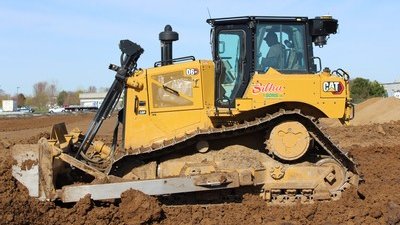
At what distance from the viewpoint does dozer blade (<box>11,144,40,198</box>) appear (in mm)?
9297

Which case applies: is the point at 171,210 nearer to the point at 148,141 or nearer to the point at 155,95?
the point at 148,141

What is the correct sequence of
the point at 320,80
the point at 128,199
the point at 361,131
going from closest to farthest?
1. the point at 128,199
2. the point at 320,80
3. the point at 361,131

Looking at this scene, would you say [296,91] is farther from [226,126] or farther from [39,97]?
[39,97]

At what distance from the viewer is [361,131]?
2305cm

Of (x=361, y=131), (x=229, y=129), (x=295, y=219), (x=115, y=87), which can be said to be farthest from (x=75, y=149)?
(x=361, y=131)

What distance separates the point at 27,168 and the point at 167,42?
318 centimetres

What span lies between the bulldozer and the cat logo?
0.06ft

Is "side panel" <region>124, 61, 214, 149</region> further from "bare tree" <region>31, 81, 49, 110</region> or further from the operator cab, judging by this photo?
"bare tree" <region>31, 81, 49, 110</region>

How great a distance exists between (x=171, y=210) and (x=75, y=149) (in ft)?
7.88

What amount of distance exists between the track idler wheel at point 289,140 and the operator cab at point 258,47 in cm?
92

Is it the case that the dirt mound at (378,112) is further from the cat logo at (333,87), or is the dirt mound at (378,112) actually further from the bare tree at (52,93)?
the bare tree at (52,93)

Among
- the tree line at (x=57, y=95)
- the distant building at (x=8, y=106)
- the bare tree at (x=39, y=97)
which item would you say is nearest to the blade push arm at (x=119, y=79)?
the tree line at (x=57, y=95)

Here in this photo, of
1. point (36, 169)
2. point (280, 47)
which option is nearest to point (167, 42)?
point (280, 47)

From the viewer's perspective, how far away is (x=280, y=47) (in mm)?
10016
